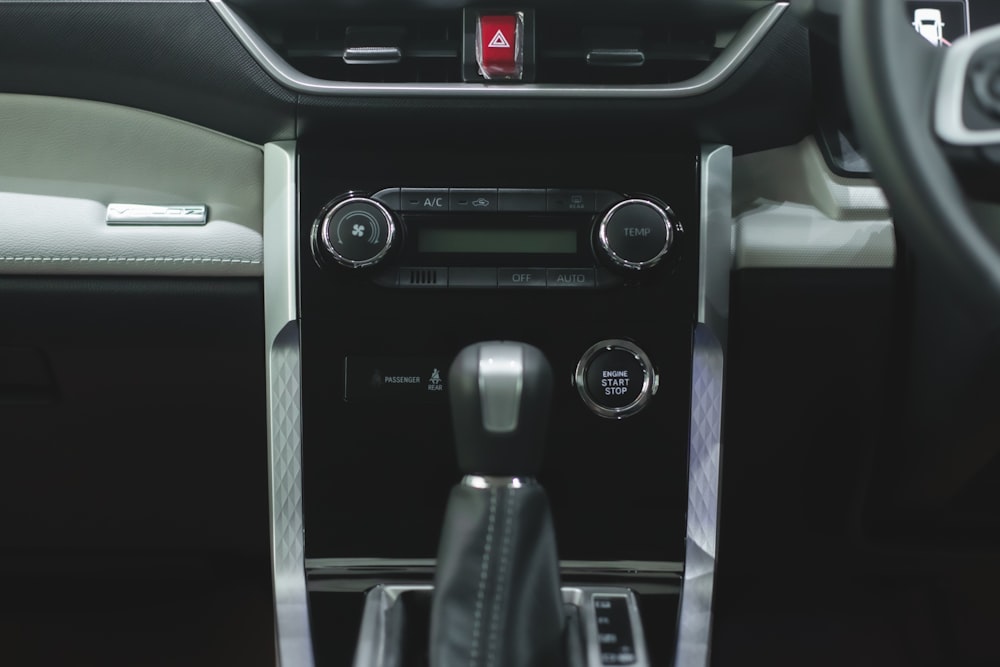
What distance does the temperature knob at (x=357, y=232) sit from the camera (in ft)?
3.38

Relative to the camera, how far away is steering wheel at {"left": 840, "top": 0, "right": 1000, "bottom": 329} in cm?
68

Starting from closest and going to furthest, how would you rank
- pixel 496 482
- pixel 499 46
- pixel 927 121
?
pixel 927 121 → pixel 496 482 → pixel 499 46

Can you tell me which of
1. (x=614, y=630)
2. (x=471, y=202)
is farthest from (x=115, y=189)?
(x=614, y=630)

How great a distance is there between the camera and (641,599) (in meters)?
Result: 1.11

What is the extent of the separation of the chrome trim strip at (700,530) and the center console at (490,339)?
1cm

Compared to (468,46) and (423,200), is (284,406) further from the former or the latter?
(468,46)

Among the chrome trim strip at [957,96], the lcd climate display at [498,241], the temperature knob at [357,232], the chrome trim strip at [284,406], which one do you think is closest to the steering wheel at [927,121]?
the chrome trim strip at [957,96]

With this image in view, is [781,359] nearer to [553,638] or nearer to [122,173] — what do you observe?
[553,638]

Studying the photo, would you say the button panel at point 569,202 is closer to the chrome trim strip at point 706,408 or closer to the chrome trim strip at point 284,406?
the chrome trim strip at point 706,408

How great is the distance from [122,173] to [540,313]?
494 millimetres

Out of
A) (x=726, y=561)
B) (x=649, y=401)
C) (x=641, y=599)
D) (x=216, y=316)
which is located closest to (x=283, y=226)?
(x=216, y=316)

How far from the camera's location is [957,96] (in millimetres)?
723

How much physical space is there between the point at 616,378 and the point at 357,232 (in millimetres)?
318

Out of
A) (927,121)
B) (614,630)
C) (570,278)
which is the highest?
(927,121)
